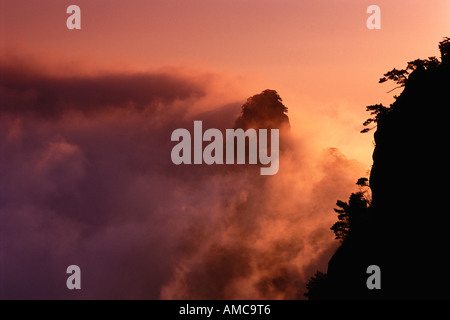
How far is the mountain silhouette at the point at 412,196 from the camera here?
3130cm

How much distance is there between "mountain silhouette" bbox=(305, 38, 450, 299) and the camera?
31297mm

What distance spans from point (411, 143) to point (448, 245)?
762 cm

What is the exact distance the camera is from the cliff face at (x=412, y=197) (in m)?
31.2

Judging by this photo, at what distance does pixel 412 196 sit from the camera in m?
33.5

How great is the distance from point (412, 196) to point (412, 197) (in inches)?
2.9

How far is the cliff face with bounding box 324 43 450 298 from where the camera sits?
102 ft

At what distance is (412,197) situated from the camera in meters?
33.4
